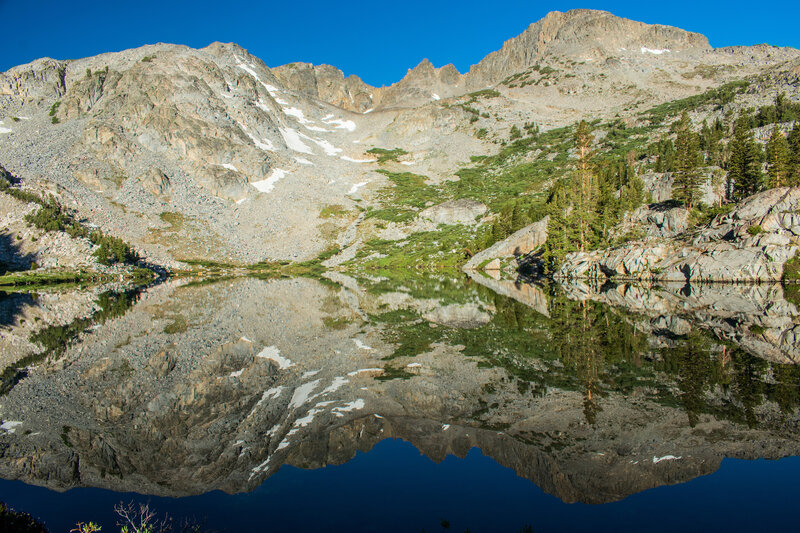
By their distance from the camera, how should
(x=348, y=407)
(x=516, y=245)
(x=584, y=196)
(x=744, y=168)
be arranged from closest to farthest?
(x=348, y=407) → (x=744, y=168) → (x=584, y=196) → (x=516, y=245)

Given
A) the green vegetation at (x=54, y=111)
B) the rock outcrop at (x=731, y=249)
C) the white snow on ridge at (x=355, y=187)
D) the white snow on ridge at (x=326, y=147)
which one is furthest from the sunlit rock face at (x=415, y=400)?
the white snow on ridge at (x=326, y=147)

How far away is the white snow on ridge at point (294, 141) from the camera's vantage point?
166 m

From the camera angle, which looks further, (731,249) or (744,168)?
(744,168)

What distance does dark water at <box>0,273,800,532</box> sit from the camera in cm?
828

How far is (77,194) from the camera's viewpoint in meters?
103

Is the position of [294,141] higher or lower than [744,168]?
higher

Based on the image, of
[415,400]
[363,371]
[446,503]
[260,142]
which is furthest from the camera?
[260,142]

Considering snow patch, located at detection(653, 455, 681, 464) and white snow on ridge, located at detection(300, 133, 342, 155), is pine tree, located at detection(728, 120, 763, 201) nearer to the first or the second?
snow patch, located at detection(653, 455, 681, 464)

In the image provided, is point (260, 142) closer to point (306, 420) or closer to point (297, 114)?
point (297, 114)

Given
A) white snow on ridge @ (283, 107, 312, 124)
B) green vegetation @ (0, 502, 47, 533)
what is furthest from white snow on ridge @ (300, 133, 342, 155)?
green vegetation @ (0, 502, 47, 533)

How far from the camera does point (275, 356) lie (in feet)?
71.3

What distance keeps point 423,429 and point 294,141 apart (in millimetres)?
171566

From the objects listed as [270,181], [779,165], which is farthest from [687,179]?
[270,181]

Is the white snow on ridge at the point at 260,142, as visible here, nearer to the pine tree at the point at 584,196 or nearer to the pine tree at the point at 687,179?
the pine tree at the point at 584,196
